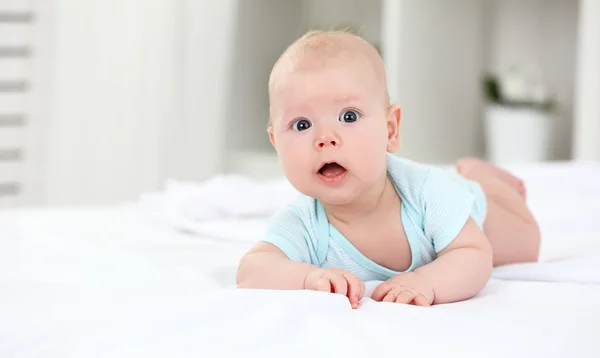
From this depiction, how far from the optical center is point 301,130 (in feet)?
2.93

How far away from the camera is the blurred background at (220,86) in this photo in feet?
11.3

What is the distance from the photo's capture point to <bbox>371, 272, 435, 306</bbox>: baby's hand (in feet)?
2.81

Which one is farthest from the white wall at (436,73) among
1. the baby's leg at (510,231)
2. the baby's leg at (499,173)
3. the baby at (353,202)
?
the baby at (353,202)

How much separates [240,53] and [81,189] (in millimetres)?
1172

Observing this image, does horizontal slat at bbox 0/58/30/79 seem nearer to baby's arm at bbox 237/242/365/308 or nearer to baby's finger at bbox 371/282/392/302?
baby's arm at bbox 237/242/365/308

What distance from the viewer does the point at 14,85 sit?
351cm

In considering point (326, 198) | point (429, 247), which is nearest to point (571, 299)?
point (429, 247)

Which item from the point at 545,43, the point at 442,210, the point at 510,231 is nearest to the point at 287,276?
the point at 442,210

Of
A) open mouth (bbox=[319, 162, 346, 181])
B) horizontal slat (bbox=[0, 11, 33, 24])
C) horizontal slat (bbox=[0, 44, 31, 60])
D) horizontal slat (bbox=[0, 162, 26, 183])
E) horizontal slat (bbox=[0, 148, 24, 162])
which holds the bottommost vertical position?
horizontal slat (bbox=[0, 162, 26, 183])

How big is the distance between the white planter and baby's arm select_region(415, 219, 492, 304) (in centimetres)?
283

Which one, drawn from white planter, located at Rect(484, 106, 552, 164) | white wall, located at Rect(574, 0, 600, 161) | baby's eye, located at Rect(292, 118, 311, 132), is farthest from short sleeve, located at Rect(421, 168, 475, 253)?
white planter, located at Rect(484, 106, 552, 164)

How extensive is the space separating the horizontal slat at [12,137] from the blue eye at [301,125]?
114 inches

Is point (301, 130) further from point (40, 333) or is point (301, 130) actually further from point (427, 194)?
point (40, 333)

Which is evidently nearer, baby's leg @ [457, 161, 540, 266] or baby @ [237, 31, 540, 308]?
baby @ [237, 31, 540, 308]
